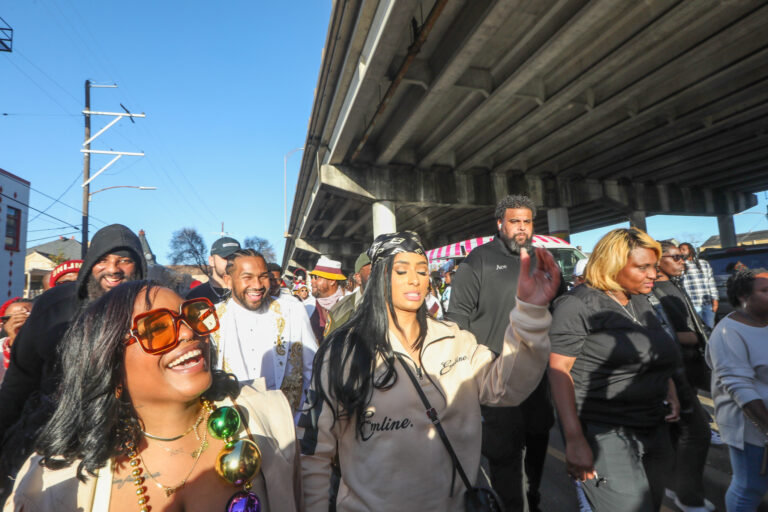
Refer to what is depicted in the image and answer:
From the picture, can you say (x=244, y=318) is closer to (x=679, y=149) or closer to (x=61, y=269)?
(x=61, y=269)

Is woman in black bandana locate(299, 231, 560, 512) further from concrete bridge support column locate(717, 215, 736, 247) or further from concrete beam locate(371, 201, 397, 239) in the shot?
concrete bridge support column locate(717, 215, 736, 247)

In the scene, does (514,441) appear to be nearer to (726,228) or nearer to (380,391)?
(380,391)

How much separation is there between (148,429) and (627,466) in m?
2.34

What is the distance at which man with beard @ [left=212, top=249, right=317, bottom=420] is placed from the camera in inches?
122

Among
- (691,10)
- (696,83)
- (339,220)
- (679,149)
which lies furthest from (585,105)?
(339,220)

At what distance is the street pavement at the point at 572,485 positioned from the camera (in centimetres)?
345

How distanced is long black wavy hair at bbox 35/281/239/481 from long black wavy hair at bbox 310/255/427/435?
2.48ft

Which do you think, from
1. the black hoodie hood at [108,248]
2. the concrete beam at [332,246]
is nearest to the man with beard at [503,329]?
the black hoodie hood at [108,248]

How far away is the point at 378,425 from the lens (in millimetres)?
1838

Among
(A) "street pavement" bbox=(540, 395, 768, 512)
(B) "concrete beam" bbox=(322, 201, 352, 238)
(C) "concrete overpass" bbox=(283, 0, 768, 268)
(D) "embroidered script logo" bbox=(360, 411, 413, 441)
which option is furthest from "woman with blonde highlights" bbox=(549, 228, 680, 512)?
(B) "concrete beam" bbox=(322, 201, 352, 238)

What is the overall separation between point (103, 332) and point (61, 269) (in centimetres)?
270

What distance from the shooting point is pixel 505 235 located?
11.8 feet

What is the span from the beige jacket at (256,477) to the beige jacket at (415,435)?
0.16 m

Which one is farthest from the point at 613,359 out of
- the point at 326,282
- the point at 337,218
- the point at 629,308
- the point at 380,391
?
the point at 337,218
